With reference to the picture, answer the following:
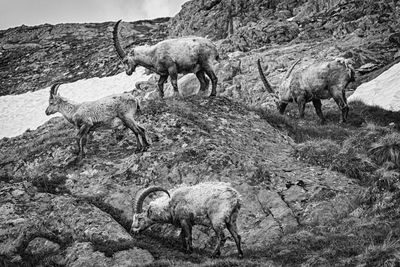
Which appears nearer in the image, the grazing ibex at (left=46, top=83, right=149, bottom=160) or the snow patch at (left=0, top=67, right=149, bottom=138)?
the grazing ibex at (left=46, top=83, right=149, bottom=160)

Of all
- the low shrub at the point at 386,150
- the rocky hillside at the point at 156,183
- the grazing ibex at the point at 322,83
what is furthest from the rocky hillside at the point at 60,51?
the low shrub at the point at 386,150

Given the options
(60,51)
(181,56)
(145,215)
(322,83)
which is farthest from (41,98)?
(145,215)

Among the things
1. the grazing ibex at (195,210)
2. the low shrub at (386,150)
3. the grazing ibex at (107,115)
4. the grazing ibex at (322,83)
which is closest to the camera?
Result: the grazing ibex at (195,210)

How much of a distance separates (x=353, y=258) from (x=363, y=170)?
21.4 ft

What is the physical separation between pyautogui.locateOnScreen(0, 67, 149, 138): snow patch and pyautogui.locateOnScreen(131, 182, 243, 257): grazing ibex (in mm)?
31336

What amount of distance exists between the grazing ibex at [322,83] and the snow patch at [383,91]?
294 cm

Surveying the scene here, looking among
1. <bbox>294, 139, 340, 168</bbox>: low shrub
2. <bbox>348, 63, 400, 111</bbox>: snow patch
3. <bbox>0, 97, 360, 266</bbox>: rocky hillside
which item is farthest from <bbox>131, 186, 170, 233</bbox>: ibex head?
<bbox>348, 63, 400, 111</bbox>: snow patch

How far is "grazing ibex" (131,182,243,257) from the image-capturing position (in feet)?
39.2

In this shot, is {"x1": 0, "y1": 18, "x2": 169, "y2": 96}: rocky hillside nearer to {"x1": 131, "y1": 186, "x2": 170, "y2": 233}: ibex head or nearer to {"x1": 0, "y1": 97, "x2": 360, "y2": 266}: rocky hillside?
{"x1": 0, "y1": 97, "x2": 360, "y2": 266}: rocky hillside

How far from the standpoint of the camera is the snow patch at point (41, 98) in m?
44.3

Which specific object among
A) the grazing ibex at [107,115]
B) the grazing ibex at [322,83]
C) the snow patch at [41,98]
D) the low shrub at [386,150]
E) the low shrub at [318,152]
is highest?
the grazing ibex at [107,115]

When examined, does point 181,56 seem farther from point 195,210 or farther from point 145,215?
point 195,210

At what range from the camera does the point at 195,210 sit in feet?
41.0

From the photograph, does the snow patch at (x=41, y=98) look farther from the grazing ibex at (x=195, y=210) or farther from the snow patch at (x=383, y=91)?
the grazing ibex at (x=195, y=210)
